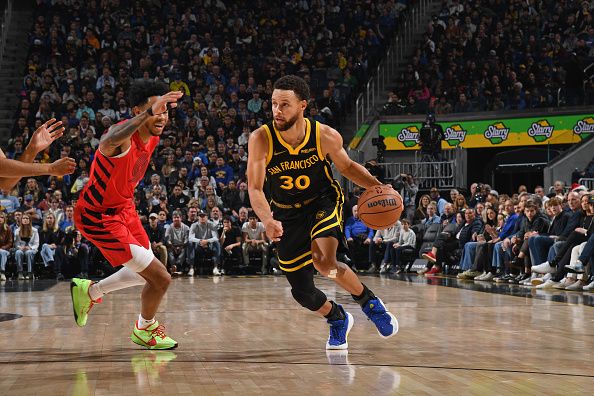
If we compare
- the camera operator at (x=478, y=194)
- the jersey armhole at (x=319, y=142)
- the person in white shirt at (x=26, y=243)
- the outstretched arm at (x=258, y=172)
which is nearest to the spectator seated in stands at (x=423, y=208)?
the camera operator at (x=478, y=194)

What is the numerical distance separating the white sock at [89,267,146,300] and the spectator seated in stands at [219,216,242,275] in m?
9.62

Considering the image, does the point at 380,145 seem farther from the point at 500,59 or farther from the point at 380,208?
the point at 380,208

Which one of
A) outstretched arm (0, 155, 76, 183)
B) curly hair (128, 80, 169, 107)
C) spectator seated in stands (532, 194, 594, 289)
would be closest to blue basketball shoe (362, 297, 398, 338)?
curly hair (128, 80, 169, 107)

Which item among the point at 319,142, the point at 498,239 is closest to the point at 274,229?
the point at 319,142

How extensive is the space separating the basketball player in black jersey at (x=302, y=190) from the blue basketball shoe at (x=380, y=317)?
0.22 m

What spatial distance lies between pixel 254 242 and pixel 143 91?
33.6 ft

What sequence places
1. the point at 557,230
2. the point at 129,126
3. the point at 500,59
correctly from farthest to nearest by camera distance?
the point at 500,59
the point at 557,230
the point at 129,126

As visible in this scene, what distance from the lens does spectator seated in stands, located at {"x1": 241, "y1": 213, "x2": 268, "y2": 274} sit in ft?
53.0

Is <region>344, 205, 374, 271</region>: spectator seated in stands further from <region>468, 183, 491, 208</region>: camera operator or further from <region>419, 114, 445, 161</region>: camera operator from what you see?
<region>419, 114, 445, 161</region>: camera operator

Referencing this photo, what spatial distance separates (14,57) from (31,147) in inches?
773

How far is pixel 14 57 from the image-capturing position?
2372 centimetres

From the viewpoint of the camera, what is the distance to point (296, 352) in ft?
19.3

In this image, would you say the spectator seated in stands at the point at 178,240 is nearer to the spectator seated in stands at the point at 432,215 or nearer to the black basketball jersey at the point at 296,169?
the spectator seated in stands at the point at 432,215

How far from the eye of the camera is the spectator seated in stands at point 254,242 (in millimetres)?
16156
